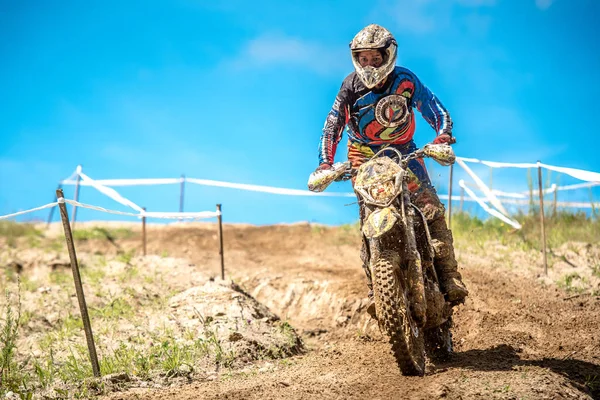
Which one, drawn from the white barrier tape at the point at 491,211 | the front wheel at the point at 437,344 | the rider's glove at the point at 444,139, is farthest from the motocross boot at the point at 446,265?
the white barrier tape at the point at 491,211

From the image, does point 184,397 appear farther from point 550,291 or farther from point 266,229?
point 266,229

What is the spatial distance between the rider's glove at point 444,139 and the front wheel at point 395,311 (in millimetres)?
1261

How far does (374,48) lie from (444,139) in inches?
39.4

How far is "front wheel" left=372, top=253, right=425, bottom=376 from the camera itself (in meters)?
5.14

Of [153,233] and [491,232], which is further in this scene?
[153,233]

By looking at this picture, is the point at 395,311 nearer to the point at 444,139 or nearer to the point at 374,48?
the point at 444,139

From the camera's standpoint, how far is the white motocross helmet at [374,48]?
236 inches

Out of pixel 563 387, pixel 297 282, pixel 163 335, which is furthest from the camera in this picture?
pixel 297 282

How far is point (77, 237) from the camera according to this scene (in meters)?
16.3

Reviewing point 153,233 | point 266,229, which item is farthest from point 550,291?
point 153,233

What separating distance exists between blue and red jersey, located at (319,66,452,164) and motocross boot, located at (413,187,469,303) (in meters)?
0.60

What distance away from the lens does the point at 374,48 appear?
5.98 meters

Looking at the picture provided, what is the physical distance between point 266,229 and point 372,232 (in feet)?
37.7

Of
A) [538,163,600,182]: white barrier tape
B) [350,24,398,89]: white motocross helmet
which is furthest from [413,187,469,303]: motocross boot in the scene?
[538,163,600,182]: white barrier tape
